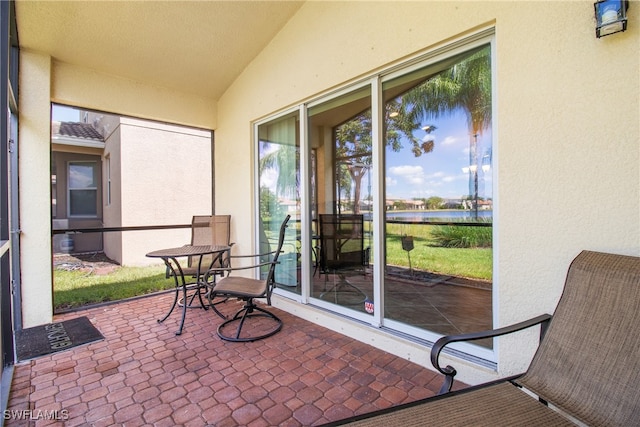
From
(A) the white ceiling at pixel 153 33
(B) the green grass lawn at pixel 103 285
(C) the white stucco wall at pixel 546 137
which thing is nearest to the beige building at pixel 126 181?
(B) the green grass lawn at pixel 103 285

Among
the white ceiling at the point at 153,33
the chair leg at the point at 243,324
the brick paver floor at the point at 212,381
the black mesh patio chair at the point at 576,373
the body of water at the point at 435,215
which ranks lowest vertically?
the brick paver floor at the point at 212,381

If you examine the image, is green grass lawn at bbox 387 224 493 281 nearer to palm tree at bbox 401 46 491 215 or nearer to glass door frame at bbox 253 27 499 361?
glass door frame at bbox 253 27 499 361

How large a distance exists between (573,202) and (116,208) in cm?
802

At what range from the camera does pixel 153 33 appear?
3.29m

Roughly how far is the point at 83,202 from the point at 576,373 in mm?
9759

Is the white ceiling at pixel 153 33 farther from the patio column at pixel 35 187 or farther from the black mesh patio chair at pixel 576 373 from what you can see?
the black mesh patio chair at pixel 576 373

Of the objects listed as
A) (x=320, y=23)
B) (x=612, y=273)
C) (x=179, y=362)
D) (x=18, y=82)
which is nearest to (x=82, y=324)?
(x=179, y=362)

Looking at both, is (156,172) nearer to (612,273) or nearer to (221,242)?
(221,242)

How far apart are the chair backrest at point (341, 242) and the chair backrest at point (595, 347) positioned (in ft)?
6.21

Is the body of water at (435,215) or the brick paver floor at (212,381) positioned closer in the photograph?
the brick paver floor at (212,381)

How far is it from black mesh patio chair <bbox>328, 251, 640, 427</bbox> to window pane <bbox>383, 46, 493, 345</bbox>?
82cm

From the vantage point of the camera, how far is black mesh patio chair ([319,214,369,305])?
3.18 metres

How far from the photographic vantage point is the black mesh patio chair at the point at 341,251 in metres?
3.18

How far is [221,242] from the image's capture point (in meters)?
4.29
